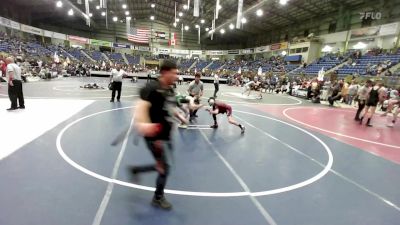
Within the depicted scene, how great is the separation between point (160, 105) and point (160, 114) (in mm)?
114

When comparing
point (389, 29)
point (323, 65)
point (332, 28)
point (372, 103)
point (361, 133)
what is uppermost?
point (332, 28)

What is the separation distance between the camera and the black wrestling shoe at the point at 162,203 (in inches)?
128

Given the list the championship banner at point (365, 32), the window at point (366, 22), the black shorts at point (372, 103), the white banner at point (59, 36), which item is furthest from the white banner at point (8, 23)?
the window at point (366, 22)

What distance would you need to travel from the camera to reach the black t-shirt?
292 centimetres

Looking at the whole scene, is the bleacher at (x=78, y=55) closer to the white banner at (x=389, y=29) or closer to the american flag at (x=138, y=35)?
the american flag at (x=138, y=35)

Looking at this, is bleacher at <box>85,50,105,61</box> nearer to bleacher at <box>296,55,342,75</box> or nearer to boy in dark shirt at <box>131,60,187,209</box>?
bleacher at <box>296,55,342,75</box>

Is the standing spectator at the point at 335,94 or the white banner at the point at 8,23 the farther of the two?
the white banner at the point at 8,23

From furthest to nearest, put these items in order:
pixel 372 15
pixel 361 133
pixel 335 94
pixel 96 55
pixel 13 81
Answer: pixel 96 55
pixel 372 15
pixel 335 94
pixel 361 133
pixel 13 81

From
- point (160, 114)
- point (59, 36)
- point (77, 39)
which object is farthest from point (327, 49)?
point (59, 36)

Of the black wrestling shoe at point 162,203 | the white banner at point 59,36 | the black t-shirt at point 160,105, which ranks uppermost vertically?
the white banner at point 59,36

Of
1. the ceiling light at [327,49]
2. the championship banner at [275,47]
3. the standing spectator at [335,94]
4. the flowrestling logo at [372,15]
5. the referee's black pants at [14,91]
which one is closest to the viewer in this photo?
the referee's black pants at [14,91]

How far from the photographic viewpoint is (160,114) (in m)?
3.06

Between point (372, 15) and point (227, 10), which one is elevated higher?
point (227, 10)

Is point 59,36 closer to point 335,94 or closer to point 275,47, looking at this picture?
point 275,47
